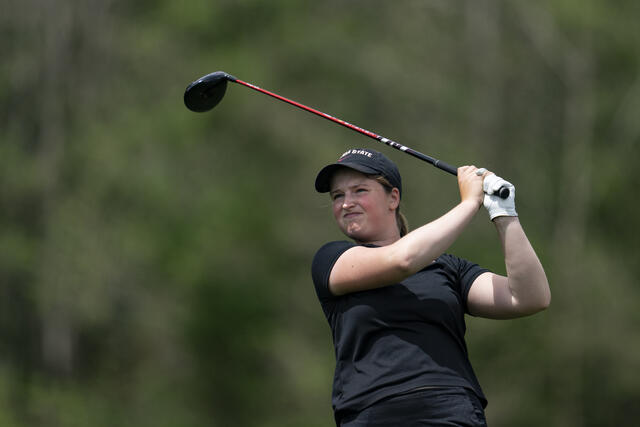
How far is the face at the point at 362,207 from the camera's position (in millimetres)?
3307

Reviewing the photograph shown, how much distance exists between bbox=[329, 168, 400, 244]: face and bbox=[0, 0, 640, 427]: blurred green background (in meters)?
8.80

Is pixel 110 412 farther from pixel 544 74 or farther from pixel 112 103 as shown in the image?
pixel 544 74

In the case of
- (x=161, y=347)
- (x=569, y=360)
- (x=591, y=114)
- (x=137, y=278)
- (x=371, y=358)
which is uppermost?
(x=591, y=114)

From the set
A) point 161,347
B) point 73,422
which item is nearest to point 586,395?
point 161,347

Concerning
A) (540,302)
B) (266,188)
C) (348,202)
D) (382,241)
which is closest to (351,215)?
(348,202)

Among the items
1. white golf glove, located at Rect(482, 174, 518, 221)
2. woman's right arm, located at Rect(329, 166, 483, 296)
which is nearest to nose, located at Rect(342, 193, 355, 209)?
woman's right arm, located at Rect(329, 166, 483, 296)

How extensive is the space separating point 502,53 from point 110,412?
314 inches

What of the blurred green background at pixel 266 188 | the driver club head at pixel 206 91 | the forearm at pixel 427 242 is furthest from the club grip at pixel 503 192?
→ the blurred green background at pixel 266 188

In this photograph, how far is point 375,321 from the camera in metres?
2.99

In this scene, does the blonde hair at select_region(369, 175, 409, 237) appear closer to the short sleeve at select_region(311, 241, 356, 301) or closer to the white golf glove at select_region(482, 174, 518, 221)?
the short sleeve at select_region(311, 241, 356, 301)

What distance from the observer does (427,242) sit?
9.68ft

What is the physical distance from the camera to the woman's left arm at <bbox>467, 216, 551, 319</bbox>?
310 centimetres

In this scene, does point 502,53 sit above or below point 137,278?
above

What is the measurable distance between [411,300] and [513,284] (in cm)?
36
